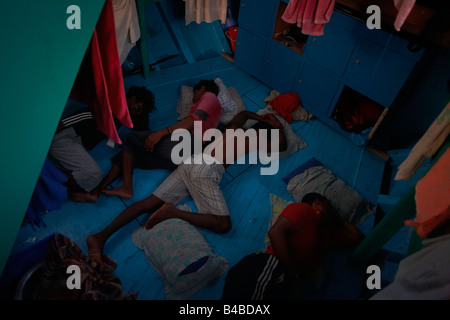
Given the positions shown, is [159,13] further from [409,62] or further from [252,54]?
[409,62]

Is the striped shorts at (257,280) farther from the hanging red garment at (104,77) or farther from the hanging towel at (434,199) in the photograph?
the hanging red garment at (104,77)

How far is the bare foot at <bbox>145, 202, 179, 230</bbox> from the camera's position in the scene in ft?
8.64

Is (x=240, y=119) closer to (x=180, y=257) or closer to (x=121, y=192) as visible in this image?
(x=121, y=192)

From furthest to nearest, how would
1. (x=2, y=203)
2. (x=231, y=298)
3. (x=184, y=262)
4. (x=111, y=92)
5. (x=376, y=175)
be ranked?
(x=376, y=175) < (x=184, y=262) < (x=231, y=298) < (x=111, y=92) < (x=2, y=203)

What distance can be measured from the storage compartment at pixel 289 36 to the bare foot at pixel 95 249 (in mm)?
3537

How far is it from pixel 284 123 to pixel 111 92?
8.52ft

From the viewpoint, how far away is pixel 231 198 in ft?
10.2

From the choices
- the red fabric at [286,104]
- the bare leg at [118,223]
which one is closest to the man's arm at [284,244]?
the bare leg at [118,223]

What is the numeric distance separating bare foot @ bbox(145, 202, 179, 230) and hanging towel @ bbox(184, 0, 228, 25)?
240cm

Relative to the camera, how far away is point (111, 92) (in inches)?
64.0

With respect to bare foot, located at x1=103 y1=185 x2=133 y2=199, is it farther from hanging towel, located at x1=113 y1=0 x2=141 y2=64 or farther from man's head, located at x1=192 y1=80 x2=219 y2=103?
hanging towel, located at x1=113 y1=0 x2=141 y2=64

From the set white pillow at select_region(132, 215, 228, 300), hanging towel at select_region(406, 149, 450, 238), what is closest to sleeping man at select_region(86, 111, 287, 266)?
white pillow at select_region(132, 215, 228, 300)

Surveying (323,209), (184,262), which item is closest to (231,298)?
(184,262)

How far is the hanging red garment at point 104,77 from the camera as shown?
1400 millimetres
